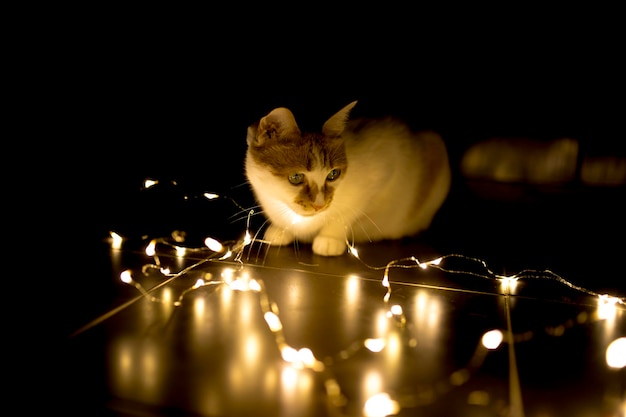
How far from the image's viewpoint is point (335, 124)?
151cm

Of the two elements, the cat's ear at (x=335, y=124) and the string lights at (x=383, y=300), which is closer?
the string lights at (x=383, y=300)

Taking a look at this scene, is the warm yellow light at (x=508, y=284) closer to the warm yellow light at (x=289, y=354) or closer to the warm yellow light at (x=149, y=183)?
the warm yellow light at (x=289, y=354)

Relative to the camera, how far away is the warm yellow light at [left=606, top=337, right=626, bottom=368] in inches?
38.1

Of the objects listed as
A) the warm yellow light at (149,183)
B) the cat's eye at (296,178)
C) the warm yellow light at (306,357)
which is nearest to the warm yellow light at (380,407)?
the warm yellow light at (306,357)

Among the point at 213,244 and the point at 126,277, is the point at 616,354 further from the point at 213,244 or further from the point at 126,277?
the point at 126,277

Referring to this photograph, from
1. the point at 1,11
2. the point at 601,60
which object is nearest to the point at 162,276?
the point at 1,11

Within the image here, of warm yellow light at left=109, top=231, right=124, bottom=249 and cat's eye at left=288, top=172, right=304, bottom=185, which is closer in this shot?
cat's eye at left=288, top=172, right=304, bottom=185

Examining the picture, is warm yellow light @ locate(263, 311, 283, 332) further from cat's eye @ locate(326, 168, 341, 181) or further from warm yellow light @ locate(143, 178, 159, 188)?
warm yellow light @ locate(143, 178, 159, 188)

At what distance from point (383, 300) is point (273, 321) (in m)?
0.31

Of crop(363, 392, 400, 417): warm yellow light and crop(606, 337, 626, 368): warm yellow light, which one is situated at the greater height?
crop(606, 337, 626, 368): warm yellow light

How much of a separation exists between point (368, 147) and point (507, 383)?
3.08ft

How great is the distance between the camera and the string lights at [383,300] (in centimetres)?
90

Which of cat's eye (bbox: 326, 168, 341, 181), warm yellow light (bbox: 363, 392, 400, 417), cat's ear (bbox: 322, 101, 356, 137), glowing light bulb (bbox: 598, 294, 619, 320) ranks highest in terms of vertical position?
cat's ear (bbox: 322, 101, 356, 137)

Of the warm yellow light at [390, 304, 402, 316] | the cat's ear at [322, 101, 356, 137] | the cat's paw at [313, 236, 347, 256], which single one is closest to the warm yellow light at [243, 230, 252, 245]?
the cat's paw at [313, 236, 347, 256]
